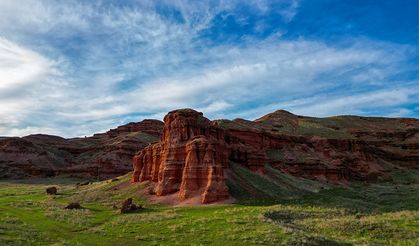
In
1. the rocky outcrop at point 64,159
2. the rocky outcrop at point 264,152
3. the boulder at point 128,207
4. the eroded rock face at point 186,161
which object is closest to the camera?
the boulder at point 128,207

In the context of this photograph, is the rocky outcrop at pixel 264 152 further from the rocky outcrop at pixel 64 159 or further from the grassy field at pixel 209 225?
the rocky outcrop at pixel 64 159

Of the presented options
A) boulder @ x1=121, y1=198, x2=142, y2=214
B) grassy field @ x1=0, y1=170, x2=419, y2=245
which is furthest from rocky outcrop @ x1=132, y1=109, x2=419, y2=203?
boulder @ x1=121, y1=198, x2=142, y2=214

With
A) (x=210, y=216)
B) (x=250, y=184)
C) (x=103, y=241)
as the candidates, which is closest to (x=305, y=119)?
(x=250, y=184)

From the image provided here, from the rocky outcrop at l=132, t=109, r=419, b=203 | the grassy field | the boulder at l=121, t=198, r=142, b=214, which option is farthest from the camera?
the rocky outcrop at l=132, t=109, r=419, b=203

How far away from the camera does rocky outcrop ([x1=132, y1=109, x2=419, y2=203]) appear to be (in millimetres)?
56875

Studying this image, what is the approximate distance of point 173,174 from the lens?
5981 centimetres

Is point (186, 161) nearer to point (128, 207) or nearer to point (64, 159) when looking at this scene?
point (128, 207)

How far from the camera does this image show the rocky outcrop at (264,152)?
56875 mm

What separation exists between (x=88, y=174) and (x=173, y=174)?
232 feet

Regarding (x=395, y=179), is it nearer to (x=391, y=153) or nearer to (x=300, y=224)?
(x=391, y=153)

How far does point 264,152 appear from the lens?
95125 mm

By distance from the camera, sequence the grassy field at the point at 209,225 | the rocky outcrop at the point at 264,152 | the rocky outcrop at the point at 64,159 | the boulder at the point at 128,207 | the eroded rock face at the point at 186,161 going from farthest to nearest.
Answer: the rocky outcrop at the point at 64,159 → the rocky outcrop at the point at 264,152 → the eroded rock face at the point at 186,161 → the boulder at the point at 128,207 → the grassy field at the point at 209,225

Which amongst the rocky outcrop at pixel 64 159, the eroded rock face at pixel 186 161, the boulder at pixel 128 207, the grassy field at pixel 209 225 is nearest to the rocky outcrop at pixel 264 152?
the eroded rock face at pixel 186 161

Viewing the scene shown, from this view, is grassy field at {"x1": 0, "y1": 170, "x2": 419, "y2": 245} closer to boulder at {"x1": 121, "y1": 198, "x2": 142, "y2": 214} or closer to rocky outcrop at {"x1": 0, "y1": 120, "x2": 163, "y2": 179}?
boulder at {"x1": 121, "y1": 198, "x2": 142, "y2": 214}
